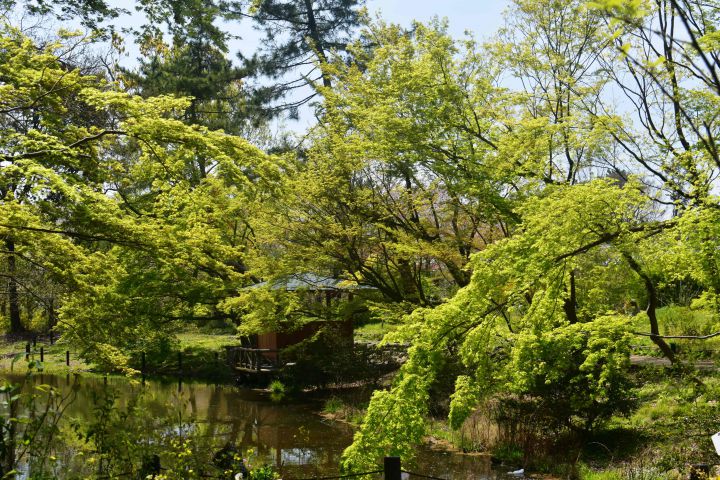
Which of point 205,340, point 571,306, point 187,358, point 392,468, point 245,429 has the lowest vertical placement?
point 245,429

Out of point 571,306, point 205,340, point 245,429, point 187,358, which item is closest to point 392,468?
point 571,306

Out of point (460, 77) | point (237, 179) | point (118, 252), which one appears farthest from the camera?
point (118, 252)

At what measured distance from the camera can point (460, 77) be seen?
1320cm

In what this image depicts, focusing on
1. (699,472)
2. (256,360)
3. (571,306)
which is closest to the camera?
(699,472)

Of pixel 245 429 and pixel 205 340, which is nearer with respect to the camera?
pixel 245 429

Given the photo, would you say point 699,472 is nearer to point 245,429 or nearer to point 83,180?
point 83,180

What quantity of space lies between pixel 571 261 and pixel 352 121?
9.49 metres

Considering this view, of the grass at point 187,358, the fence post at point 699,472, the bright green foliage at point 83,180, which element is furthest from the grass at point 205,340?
the fence post at point 699,472

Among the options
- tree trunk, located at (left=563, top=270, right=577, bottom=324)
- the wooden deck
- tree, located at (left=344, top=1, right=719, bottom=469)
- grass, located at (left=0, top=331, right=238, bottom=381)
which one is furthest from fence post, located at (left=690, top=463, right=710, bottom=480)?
grass, located at (left=0, top=331, right=238, bottom=381)

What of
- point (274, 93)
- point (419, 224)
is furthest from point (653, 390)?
point (274, 93)

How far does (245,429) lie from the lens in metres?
15.4

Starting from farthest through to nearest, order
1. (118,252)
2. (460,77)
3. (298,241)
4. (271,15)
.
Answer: (271,15)
(298,241)
(118,252)
(460,77)

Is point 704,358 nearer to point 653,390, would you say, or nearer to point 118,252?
point 653,390

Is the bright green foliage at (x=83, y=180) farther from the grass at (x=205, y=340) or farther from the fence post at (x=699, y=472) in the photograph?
the grass at (x=205, y=340)
